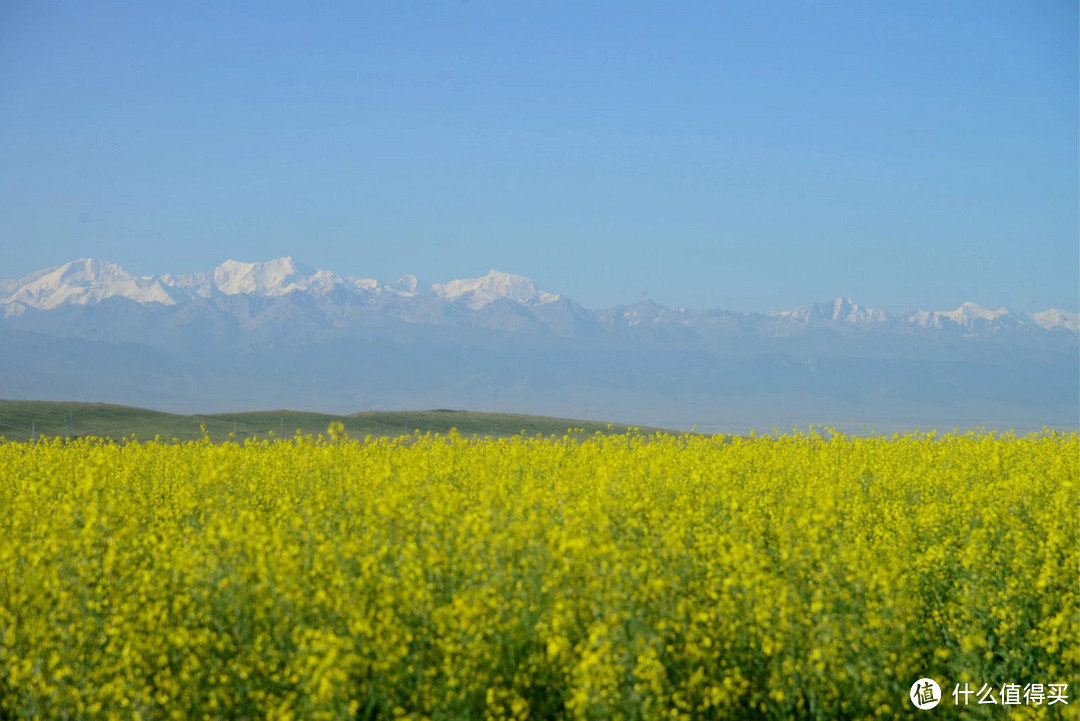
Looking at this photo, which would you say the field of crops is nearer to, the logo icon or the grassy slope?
the logo icon

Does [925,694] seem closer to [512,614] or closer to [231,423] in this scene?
[512,614]

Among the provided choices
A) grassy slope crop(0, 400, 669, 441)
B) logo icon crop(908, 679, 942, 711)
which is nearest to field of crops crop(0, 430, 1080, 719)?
logo icon crop(908, 679, 942, 711)

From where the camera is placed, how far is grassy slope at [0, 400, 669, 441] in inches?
2117

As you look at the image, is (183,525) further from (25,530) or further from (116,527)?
(25,530)

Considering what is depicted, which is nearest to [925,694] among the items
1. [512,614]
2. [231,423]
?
[512,614]

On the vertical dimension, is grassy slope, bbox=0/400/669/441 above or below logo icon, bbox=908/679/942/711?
above

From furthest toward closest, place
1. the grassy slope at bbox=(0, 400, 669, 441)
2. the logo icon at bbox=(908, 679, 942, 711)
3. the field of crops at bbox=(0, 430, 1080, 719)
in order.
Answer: the grassy slope at bbox=(0, 400, 669, 441) → the logo icon at bbox=(908, 679, 942, 711) → the field of crops at bbox=(0, 430, 1080, 719)

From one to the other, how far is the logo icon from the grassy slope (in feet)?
137

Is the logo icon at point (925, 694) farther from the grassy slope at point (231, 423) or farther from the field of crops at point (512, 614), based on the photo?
the grassy slope at point (231, 423)

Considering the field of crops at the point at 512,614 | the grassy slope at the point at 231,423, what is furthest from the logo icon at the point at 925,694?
the grassy slope at the point at 231,423

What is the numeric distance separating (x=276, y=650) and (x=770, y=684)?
13.3ft

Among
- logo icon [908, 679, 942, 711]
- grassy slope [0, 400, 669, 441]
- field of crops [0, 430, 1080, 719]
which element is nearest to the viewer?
field of crops [0, 430, 1080, 719]

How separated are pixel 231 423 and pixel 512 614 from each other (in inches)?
2154

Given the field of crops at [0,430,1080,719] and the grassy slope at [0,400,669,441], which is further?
the grassy slope at [0,400,669,441]
